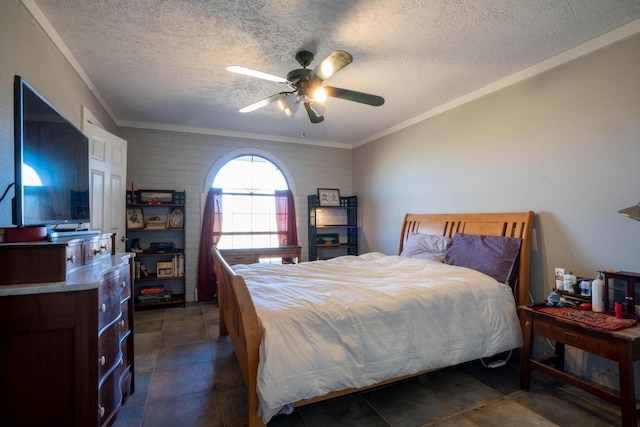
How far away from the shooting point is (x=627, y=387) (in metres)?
1.63

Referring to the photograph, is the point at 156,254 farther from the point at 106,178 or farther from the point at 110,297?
the point at 110,297

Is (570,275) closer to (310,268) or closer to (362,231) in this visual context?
(310,268)

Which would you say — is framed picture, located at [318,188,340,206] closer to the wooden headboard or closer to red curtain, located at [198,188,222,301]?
the wooden headboard

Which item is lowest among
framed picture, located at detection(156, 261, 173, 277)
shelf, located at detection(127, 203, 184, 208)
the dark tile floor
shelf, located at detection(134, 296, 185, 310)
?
the dark tile floor

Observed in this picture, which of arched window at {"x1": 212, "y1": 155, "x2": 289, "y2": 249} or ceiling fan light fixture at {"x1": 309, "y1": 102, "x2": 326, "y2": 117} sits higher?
ceiling fan light fixture at {"x1": 309, "y1": 102, "x2": 326, "y2": 117}

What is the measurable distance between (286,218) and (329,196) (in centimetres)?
87

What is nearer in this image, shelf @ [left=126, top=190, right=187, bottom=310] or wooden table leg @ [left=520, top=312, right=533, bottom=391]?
wooden table leg @ [left=520, top=312, right=533, bottom=391]

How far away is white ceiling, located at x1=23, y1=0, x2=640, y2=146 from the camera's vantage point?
6.37ft

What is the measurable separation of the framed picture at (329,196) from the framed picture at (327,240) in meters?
0.56

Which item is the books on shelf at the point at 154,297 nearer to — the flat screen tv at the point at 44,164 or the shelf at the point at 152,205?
the shelf at the point at 152,205

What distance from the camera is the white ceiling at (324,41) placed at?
1941 mm

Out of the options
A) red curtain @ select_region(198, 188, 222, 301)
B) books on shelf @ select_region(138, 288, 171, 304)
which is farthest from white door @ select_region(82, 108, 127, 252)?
red curtain @ select_region(198, 188, 222, 301)

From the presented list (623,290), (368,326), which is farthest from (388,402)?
(623,290)

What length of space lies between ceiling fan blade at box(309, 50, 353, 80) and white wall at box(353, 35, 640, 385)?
1.90m
